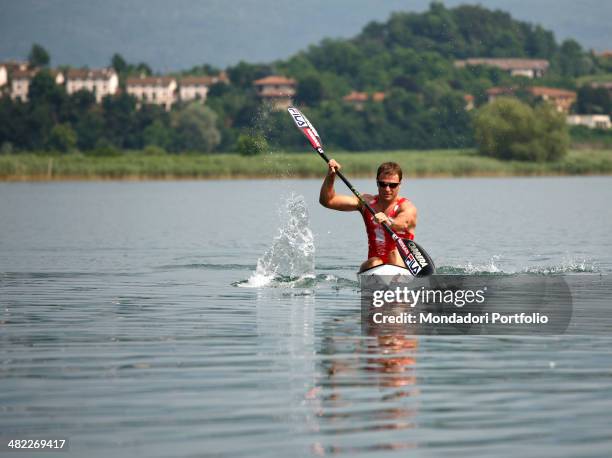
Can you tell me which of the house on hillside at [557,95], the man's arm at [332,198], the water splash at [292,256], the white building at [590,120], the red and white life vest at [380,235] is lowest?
the water splash at [292,256]

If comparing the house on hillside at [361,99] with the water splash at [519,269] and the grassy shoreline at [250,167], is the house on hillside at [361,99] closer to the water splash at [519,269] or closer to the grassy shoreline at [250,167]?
the grassy shoreline at [250,167]

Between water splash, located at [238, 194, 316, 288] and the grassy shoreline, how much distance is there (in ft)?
185

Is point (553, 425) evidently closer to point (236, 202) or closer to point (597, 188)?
point (236, 202)

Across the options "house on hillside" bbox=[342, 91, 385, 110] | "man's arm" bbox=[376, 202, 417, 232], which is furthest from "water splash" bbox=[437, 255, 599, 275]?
"house on hillside" bbox=[342, 91, 385, 110]

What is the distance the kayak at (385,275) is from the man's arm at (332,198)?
0.91 metres

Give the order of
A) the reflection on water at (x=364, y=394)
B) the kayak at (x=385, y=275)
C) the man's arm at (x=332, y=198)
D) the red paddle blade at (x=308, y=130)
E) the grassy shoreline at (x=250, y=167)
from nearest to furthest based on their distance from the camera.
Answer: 1. the reflection on water at (x=364, y=394)
2. the man's arm at (x=332, y=198)
3. the kayak at (x=385, y=275)
4. the red paddle blade at (x=308, y=130)
5. the grassy shoreline at (x=250, y=167)

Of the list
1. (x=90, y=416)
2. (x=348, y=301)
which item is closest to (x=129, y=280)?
(x=348, y=301)

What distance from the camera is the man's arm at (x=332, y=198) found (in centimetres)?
1817

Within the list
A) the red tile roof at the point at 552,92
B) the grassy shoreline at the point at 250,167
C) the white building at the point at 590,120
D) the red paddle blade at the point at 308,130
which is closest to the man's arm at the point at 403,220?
the red paddle blade at the point at 308,130

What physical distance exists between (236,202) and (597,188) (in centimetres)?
2563

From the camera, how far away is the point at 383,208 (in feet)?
62.8

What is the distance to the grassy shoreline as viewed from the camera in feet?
282

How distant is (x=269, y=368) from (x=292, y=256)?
11293mm

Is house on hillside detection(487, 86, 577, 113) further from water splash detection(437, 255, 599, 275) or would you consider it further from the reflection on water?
the reflection on water
